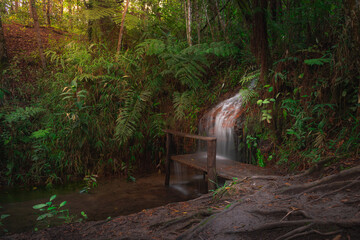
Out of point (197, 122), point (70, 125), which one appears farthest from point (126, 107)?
point (197, 122)

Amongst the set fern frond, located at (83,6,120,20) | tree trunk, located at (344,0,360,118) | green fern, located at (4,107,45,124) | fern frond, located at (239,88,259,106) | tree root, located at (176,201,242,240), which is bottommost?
tree root, located at (176,201,242,240)

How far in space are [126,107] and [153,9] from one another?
17.2 feet

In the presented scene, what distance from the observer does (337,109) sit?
189 inches

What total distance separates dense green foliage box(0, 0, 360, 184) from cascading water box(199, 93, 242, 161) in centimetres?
39

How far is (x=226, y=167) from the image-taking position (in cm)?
557

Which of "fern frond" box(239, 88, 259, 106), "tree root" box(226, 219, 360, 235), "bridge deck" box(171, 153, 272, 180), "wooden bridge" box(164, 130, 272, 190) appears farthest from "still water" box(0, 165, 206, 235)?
"tree root" box(226, 219, 360, 235)

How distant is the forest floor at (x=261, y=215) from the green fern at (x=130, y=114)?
322 centimetres

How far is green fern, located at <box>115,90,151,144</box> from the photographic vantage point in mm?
6930

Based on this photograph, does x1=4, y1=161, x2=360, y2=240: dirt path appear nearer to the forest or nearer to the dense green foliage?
the forest

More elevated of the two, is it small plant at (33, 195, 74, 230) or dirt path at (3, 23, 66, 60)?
dirt path at (3, 23, 66, 60)

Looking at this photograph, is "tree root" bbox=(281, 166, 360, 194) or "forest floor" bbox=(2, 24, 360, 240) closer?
"forest floor" bbox=(2, 24, 360, 240)

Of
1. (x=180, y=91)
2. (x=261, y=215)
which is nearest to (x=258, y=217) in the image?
(x=261, y=215)

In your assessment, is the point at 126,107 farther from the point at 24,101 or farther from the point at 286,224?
the point at 286,224

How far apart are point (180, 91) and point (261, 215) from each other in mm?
5758
